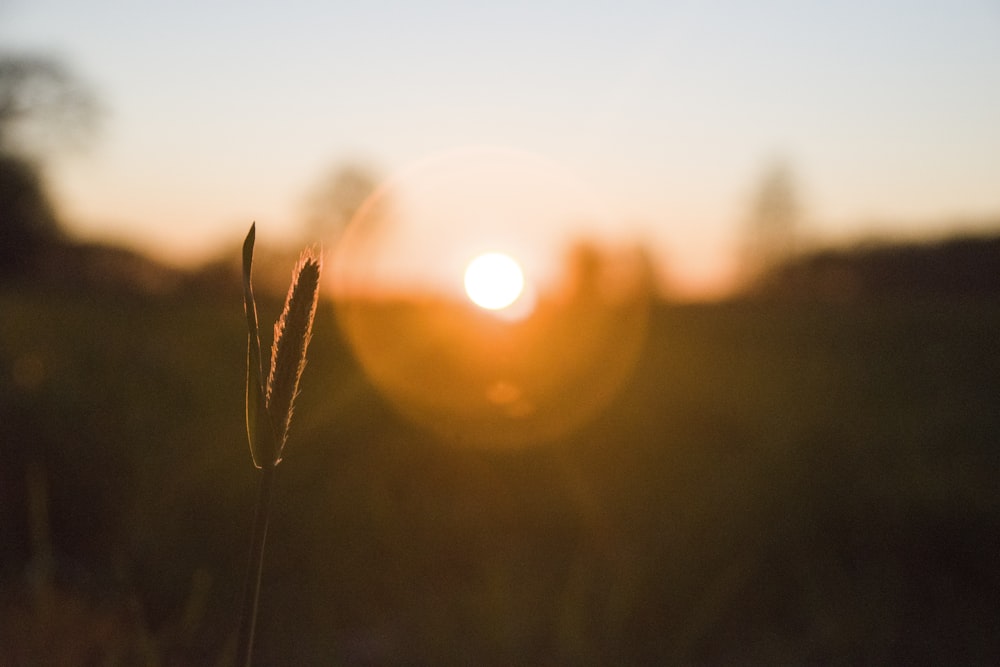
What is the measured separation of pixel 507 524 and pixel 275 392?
11.4ft

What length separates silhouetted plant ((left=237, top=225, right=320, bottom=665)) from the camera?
545mm

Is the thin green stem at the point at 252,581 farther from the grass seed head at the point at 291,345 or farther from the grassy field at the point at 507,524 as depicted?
the grassy field at the point at 507,524

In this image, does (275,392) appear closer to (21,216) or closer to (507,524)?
(507,524)

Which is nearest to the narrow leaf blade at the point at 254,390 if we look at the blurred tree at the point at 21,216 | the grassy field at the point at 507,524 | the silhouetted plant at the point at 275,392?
the silhouetted plant at the point at 275,392

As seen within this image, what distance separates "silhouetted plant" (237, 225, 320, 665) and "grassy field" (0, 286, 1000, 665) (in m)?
1.03

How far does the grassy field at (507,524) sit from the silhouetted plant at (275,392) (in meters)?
1.03

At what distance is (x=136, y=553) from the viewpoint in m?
3.08

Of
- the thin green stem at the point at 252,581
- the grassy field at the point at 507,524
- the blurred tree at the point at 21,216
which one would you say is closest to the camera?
the thin green stem at the point at 252,581

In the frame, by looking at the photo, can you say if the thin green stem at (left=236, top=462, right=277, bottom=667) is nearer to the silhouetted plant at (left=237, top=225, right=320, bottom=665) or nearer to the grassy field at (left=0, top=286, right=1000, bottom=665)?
the silhouetted plant at (left=237, top=225, right=320, bottom=665)

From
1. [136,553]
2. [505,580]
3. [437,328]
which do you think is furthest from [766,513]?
[437,328]

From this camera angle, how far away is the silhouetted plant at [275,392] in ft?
1.79

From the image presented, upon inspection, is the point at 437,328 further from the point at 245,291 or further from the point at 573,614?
the point at 245,291

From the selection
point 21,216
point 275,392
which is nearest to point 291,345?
point 275,392

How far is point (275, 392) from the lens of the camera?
0.59m
